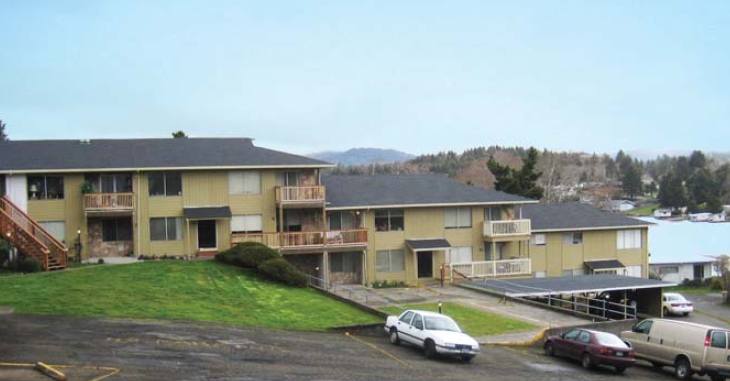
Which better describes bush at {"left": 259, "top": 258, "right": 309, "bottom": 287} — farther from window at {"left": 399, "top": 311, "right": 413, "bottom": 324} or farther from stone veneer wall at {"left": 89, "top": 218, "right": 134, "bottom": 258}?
window at {"left": 399, "top": 311, "right": 413, "bottom": 324}

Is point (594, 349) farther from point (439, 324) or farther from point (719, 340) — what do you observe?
point (439, 324)

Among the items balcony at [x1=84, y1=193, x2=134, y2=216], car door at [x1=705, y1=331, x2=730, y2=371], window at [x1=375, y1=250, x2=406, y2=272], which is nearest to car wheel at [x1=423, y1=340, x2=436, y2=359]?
car door at [x1=705, y1=331, x2=730, y2=371]

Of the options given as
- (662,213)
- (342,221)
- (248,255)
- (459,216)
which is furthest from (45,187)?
(662,213)

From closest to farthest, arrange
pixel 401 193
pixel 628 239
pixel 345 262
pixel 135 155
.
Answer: pixel 135 155, pixel 345 262, pixel 401 193, pixel 628 239

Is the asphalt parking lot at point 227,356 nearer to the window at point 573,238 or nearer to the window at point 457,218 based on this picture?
the window at point 457,218

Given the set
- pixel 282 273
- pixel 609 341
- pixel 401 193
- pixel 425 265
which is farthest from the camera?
pixel 401 193

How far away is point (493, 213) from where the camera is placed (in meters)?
46.5

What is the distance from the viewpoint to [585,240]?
48344mm

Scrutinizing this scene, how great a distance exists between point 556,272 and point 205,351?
31465 millimetres

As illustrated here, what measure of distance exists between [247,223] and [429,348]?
69.5ft

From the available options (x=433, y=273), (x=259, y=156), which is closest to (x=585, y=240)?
(x=433, y=273)

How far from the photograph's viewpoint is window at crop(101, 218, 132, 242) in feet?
134

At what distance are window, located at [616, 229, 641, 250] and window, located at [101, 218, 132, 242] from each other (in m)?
29.7

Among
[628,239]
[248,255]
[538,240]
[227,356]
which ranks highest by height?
[248,255]
